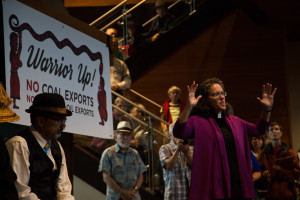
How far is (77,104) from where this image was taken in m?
3.93

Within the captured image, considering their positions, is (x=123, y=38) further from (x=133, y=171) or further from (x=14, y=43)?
(x=14, y=43)

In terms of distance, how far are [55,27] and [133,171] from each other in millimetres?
2756

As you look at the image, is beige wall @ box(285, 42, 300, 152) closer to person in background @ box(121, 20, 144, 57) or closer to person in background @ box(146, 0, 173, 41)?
person in background @ box(146, 0, 173, 41)

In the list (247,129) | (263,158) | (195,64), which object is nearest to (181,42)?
(195,64)

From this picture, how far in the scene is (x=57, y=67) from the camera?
12.3 feet

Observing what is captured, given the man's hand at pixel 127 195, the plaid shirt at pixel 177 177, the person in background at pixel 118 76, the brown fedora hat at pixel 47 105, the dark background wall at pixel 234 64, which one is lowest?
the man's hand at pixel 127 195

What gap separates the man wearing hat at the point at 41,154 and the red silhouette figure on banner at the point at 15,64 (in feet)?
0.67

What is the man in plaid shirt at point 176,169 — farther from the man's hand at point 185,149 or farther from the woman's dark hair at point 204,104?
the woman's dark hair at point 204,104

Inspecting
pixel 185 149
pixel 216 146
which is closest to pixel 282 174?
pixel 185 149

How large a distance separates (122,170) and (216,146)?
8.29 ft

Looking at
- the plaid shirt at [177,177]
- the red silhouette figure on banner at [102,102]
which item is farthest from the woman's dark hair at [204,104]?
the plaid shirt at [177,177]

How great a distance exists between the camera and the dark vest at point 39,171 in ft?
10.2

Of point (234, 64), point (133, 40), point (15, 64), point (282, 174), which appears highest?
point (133, 40)

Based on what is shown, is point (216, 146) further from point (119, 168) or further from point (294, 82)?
point (294, 82)
